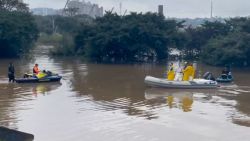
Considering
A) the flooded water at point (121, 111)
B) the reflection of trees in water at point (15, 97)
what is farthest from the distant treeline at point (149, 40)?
the reflection of trees in water at point (15, 97)

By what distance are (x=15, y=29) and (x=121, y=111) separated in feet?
85.6

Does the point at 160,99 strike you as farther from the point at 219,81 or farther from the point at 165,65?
the point at 165,65

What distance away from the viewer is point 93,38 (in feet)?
128

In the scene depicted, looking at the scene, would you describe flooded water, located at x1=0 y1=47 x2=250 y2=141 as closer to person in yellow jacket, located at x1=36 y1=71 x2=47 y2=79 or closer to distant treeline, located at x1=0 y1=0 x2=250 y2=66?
person in yellow jacket, located at x1=36 y1=71 x2=47 y2=79

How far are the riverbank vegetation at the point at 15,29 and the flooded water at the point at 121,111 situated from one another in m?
14.4

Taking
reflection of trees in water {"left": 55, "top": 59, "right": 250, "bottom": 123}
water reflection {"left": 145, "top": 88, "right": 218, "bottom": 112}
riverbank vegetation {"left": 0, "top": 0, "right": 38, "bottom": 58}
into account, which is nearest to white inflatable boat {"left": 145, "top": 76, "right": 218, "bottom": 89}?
water reflection {"left": 145, "top": 88, "right": 218, "bottom": 112}

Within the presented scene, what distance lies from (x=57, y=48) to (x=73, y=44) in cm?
240

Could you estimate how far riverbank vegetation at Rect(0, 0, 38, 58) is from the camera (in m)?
40.8

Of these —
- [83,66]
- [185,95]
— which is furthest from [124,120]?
[83,66]

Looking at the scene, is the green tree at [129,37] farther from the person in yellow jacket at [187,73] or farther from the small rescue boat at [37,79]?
the person in yellow jacket at [187,73]

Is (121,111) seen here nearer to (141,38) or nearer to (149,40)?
(141,38)

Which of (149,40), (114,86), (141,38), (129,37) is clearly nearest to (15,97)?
(114,86)

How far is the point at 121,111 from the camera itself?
56.3ft

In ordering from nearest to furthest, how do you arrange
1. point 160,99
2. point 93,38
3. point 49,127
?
point 49,127
point 160,99
point 93,38
